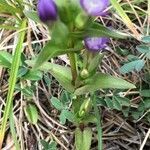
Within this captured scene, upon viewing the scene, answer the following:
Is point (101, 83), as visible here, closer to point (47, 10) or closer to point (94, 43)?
point (94, 43)

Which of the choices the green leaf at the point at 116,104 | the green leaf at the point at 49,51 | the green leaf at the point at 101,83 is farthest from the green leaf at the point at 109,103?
the green leaf at the point at 49,51

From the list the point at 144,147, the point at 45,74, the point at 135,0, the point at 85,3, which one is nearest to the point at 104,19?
the point at 135,0

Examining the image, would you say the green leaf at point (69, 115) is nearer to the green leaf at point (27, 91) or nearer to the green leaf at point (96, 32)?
the green leaf at point (27, 91)

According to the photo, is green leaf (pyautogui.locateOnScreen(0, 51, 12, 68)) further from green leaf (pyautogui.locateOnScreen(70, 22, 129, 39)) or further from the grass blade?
green leaf (pyautogui.locateOnScreen(70, 22, 129, 39))

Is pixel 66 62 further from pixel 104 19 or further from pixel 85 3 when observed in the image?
pixel 85 3

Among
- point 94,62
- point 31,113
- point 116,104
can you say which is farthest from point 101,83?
point 31,113

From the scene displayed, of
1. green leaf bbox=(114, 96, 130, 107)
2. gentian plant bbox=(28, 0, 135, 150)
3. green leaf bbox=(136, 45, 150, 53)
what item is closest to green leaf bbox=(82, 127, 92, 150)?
gentian plant bbox=(28, 0, 135, 150)
